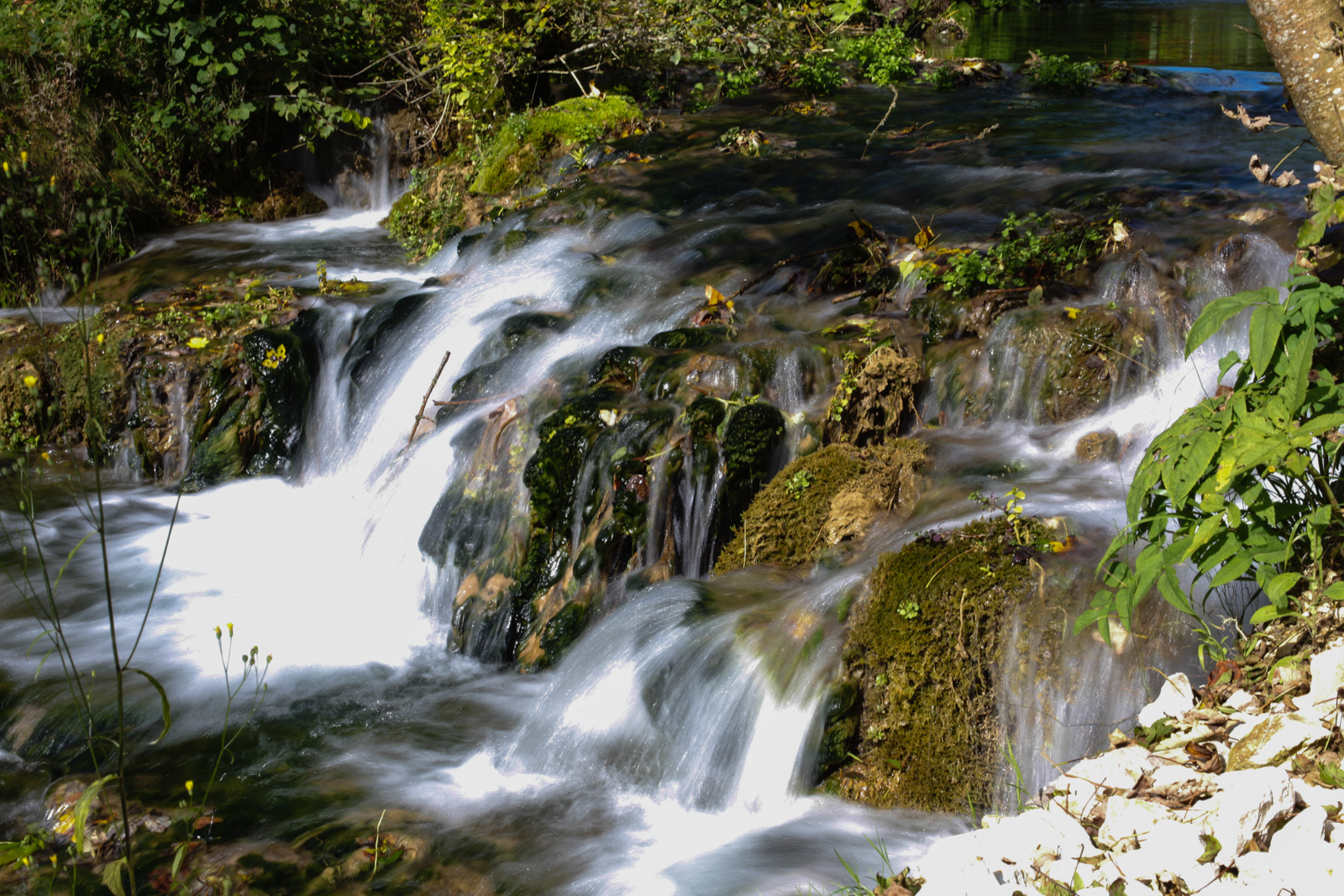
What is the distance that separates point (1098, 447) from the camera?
4977 mm

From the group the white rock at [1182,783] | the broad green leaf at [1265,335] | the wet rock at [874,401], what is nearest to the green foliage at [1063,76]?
the wet rock at [874,401]

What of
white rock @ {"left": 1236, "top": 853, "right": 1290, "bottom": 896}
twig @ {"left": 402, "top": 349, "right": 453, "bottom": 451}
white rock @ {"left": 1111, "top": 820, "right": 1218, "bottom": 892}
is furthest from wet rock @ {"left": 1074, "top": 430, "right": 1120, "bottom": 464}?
twig @ {"left": 402, "top": 349, "right": 453, "bottom": 451}

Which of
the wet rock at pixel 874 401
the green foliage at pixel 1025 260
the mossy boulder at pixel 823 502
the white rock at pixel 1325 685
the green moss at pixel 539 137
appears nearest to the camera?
the white rock at pixel 1325 685

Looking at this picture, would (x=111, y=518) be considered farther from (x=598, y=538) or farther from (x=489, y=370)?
(x=598, y=538)

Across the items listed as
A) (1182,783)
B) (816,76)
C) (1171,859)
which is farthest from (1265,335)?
(816,76)

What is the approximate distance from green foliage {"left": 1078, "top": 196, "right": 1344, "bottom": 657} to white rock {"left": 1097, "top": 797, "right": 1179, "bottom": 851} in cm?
54

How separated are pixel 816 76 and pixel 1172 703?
10108 mm

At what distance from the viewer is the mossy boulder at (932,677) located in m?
3.78

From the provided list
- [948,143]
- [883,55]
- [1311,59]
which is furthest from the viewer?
[883,55]

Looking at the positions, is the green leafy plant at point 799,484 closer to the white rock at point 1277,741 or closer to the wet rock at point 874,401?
the wet rock at point 874,401

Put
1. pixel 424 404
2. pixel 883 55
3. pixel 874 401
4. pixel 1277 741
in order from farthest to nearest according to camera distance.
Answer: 1. pixel 883 55
2. pixel 424 404
3. pixel 874 401
4. pixel 1277 741

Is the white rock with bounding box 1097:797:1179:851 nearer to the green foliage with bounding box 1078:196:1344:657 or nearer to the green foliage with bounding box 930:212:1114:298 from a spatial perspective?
the green foliage with bounding box 1078:196:1344:657

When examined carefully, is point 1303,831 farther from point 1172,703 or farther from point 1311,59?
point 1311,59

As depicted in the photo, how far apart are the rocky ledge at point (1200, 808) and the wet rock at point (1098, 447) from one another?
189cm
